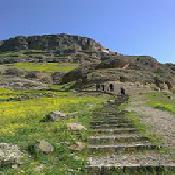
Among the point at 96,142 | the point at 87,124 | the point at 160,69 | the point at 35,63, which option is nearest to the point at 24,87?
the point at 160,69

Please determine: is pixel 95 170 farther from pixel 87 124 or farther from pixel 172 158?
pixel 87 124

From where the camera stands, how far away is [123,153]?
19469mm

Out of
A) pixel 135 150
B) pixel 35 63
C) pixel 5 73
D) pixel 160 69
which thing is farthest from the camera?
pixel 35 63

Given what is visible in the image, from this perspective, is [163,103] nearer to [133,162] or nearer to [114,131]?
[114,131]

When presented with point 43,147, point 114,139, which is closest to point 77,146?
point 43,147

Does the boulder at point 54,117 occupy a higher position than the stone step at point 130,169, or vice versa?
the boulder at point 54,117

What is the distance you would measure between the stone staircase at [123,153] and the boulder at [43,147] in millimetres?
1740

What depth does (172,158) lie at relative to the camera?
1767 cm

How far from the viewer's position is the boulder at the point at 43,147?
18.3 metres

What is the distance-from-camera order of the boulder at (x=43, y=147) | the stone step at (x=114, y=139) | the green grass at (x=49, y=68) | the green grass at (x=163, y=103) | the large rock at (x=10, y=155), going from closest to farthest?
the large rock at (x=10, y=155) < the boulder at (x=43, y=147) < the stone step at (x=114, y=139) < the green grass at (x=163, y=103) < the green grass at (x=49, y=68)

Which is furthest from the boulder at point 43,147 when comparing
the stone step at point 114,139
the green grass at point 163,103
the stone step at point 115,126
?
the green grass at point 163,103

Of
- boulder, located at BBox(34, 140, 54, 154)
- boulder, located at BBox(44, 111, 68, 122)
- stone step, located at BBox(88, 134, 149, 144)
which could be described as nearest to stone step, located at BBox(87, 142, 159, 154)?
stone step, located at BBox(88, 134, 149, 144)

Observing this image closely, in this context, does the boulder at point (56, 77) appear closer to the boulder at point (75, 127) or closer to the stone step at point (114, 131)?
the boulder at point (75, 127)

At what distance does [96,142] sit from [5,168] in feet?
21.3
